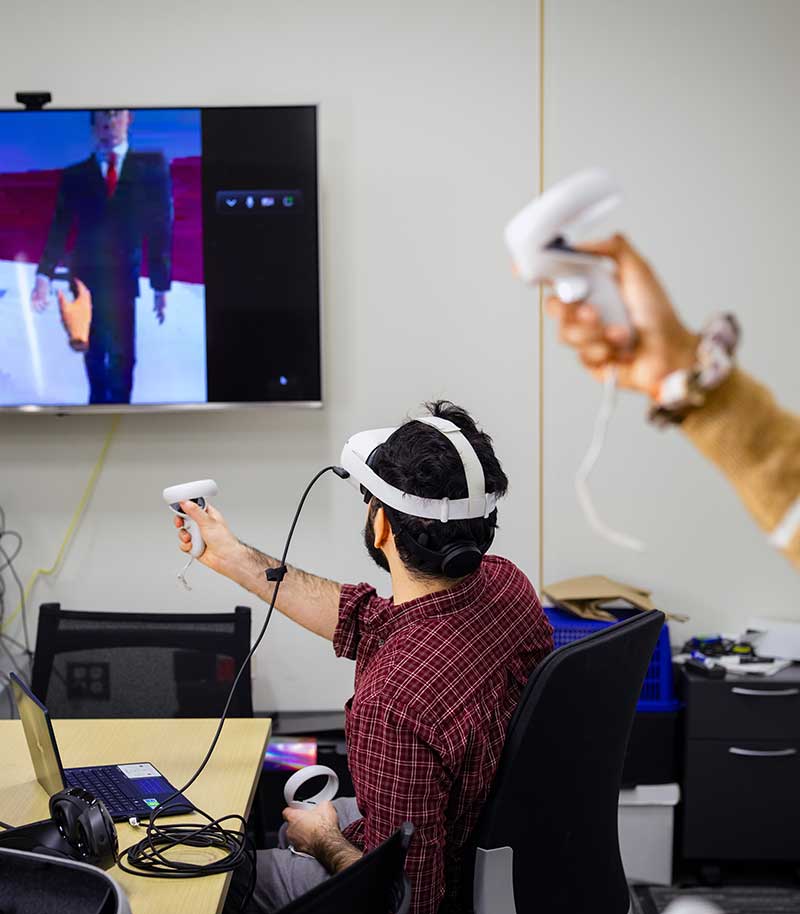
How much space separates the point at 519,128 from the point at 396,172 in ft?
1.33

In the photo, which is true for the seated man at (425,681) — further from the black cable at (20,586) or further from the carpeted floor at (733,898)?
the black cable at (20,586)

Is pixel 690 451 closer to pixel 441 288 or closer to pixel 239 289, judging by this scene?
pixel 441 288

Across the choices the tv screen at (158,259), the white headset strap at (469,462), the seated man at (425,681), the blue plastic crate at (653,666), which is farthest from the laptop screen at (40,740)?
the blue plastic crate at (653,666)

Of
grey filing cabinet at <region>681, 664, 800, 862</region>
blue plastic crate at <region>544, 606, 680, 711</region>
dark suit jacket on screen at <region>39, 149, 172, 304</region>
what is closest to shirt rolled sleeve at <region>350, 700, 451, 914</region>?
blue plastic crate at <region>544, 606, 680, 711</region>

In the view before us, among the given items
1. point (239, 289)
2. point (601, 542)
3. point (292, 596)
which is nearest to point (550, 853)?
point (292, 596)

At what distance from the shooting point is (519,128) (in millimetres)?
3033

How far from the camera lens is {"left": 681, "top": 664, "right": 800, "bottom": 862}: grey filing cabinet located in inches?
108

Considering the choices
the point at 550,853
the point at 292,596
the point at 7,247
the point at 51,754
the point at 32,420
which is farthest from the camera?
the point at 32,420

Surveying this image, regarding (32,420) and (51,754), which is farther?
(32,420)

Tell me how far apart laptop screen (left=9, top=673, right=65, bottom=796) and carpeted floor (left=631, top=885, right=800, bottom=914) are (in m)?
1.70

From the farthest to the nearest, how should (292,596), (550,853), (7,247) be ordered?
(7,247) → (292,596) → (550,853)

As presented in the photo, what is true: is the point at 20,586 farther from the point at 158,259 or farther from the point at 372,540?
the point at 372,540

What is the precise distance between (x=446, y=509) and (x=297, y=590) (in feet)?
1.96

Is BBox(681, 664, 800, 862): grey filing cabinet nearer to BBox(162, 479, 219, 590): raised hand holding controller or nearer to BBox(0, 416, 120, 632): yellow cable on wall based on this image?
BBox(162, 479, 219, 590): raised hand holding controller
